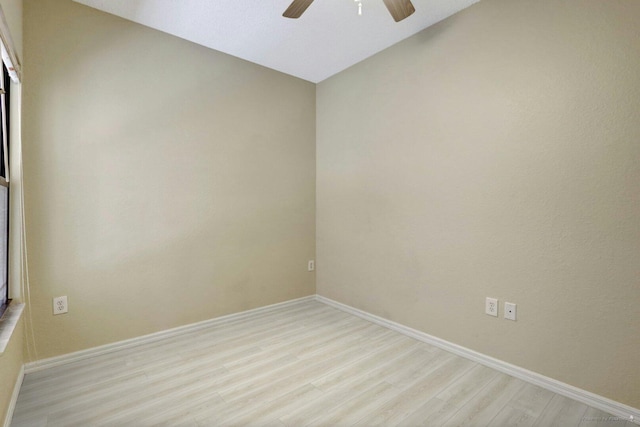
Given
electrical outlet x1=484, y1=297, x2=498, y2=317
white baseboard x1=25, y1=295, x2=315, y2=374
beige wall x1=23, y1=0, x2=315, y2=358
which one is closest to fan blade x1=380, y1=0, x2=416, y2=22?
beige wall x1=23, y1=0, x2=315, y2=358

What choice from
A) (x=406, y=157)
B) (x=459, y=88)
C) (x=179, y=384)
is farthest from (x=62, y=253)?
(x=459, y=88)

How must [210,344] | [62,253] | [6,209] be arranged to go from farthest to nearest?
[210,344], [62,253], [6,209]

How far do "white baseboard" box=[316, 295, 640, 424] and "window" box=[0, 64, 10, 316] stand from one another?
261 cm

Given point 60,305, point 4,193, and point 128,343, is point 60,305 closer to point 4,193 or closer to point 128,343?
point 128,343

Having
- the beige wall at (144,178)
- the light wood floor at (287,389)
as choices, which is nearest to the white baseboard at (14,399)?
the light wood floor at (287,389)

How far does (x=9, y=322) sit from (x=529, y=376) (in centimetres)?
291

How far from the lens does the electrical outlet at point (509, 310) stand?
79.6 inches

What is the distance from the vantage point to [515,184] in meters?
2.01

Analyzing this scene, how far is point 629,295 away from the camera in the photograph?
1.61 m

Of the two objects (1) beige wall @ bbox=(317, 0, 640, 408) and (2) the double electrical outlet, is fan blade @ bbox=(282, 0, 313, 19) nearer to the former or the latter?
(1) beige wall @ bbox=(317, 0, 640, 408)

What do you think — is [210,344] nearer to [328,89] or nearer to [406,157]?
[406,157]

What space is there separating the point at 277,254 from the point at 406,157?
1.58m

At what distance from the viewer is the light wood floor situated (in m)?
1.60

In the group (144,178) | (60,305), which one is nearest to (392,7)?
(144,178)
